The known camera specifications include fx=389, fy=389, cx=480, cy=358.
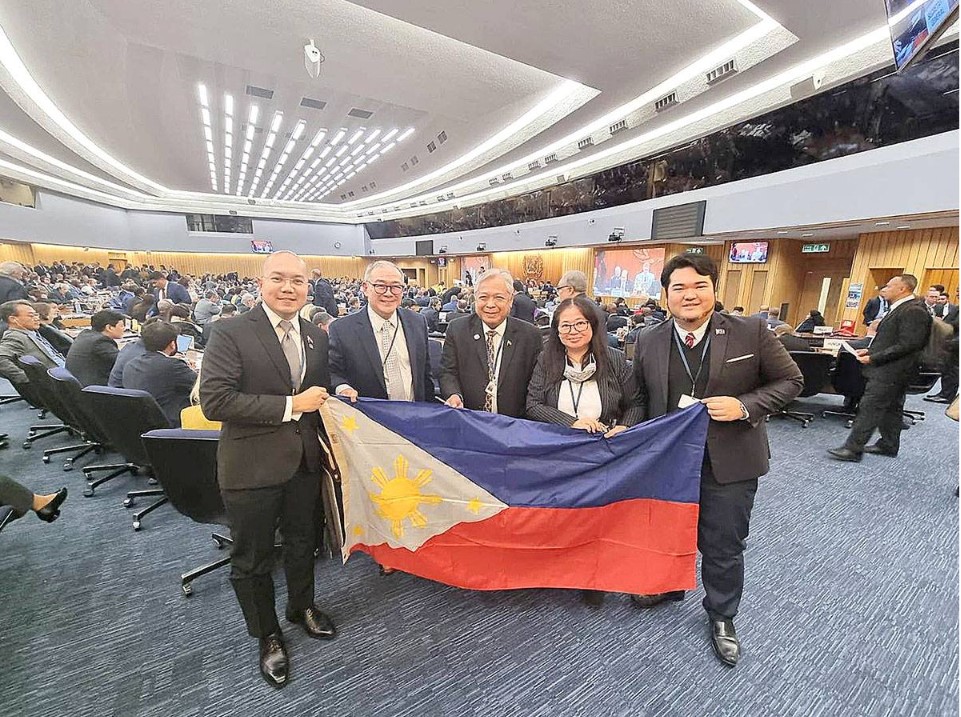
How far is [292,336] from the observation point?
1.73 metres

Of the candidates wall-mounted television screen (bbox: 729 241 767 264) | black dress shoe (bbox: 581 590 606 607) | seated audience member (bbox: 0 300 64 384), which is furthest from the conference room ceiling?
black dress shoe (bbox: 581 590 606 607)

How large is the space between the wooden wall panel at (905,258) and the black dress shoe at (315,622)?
452 inches

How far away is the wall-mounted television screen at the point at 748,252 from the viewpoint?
33.2 ft

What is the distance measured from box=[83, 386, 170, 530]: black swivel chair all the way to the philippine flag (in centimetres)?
145

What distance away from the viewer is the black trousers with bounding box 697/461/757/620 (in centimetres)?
175

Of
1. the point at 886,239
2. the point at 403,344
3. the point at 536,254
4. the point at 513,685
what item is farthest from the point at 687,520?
the point at 536,254

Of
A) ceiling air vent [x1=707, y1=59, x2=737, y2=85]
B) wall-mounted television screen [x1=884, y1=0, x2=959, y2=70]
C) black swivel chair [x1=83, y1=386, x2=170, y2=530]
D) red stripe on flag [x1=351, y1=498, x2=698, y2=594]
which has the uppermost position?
ceiling air vent [x1=707, y1=59, x2=737, y2=85]

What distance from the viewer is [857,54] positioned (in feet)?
19.1

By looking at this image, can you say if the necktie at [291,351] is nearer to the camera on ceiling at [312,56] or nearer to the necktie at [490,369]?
the necktie at [490,369]

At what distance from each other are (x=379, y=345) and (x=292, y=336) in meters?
0.61

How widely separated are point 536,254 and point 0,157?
17623 millimetres

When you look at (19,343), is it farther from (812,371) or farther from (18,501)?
(812,371)

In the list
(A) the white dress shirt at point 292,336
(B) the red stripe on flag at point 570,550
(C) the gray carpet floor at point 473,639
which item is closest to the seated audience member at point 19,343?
(C) the gray carpet floor at point 473,639

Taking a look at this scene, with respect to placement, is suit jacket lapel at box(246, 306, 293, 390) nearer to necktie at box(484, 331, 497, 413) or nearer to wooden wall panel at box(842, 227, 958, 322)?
necktie at box(484, 331, 497, 413)
